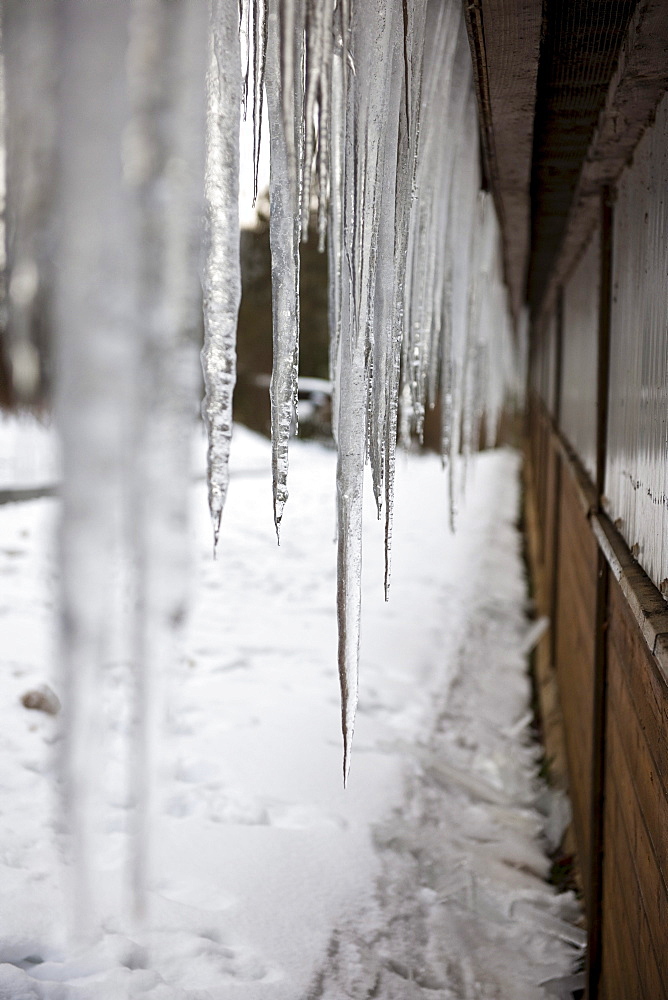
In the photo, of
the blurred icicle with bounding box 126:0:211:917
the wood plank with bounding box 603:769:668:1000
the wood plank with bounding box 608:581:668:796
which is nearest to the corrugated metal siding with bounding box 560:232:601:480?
the wood plank with bounding box 608:581:668:796

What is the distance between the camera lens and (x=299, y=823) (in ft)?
7.68

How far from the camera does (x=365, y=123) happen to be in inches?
48.5

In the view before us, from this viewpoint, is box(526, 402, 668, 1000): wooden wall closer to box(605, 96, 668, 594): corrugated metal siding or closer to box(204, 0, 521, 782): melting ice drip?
box(605, 96, 668, 594): corrugated metal siding

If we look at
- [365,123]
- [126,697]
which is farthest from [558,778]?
[365,123]

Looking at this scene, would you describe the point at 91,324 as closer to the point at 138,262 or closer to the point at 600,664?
the point at 138,262

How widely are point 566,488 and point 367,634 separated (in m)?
1.24

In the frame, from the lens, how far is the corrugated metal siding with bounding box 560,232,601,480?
2.67 meters

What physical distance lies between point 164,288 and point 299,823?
6.58 ft

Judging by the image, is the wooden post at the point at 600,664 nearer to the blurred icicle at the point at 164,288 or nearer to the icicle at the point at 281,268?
the icicle at the point at 281,268

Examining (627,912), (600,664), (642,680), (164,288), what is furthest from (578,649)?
(164,288)

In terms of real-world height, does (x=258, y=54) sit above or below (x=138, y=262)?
above

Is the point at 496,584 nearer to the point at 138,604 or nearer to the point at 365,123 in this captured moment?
the point at 365,123

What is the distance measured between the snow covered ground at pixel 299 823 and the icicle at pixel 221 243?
0.08 m

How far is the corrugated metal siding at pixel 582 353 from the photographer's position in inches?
105
